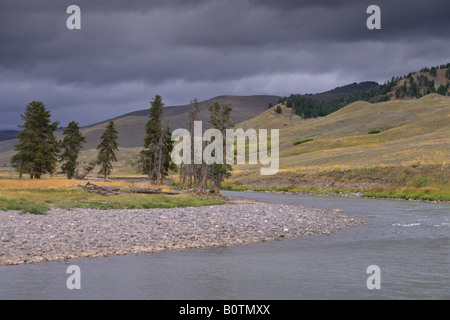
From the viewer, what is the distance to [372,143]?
133m

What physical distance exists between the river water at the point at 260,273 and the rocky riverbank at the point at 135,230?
4.43 feet

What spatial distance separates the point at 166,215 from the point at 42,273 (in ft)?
50.3

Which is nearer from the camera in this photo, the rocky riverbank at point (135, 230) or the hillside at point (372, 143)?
the rocky riverbank at point (135, 230)

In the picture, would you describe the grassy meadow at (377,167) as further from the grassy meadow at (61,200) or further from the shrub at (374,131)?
the grassy meadow at (61,200)

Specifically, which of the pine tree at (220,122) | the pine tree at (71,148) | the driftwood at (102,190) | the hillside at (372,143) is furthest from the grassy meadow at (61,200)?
the hillside at (372,143)

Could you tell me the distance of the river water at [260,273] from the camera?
17141 mm

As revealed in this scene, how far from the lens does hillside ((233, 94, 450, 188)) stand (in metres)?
88.6

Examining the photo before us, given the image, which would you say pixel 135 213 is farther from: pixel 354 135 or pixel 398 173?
pixel 354 135

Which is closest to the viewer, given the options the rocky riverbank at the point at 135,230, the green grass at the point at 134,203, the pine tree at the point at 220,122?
the rocky riverbank at the point at 135,230

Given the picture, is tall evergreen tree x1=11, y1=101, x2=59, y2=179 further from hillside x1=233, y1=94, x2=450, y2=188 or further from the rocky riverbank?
hillside x1=233, y1=94, x2=450, y2=188

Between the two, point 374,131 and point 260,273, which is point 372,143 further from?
point 260,273

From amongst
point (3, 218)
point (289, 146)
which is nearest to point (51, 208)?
point (3, 218)

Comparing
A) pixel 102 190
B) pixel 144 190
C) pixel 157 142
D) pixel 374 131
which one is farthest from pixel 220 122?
pixel 374 131

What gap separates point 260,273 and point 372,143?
120 metres
